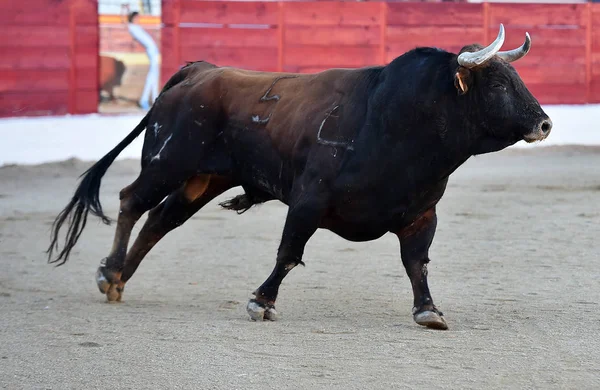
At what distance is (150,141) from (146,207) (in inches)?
13.0

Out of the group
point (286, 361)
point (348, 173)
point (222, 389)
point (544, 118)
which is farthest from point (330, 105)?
point (222, 389)

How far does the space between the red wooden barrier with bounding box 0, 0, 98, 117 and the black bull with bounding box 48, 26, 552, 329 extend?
6.78 m

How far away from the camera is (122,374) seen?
3.97 m

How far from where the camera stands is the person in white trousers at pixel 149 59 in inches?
531

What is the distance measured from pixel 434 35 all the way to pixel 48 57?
4.87 m

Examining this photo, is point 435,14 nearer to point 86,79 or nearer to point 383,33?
point 383,33

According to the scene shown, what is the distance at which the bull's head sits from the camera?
4.51 meters

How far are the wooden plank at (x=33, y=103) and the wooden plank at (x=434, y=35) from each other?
428 centimetres

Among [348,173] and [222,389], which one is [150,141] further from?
[222,389]

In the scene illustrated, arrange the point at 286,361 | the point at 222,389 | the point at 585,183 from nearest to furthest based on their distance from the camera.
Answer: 1. the point at 222,389
2. the point at 286,361
3. the point at 585,183

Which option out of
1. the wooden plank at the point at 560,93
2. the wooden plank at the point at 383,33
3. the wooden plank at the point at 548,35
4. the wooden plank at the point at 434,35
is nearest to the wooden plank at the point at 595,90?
the wooden plank at the point at 560,93

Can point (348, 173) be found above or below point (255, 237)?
above

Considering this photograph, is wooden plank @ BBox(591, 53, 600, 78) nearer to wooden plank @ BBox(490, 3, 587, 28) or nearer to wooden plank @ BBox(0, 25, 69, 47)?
wooden plank @ BBox(490, 3, 587, 28)

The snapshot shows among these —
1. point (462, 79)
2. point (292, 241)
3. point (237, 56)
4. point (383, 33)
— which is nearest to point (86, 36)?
point (237, 56)
